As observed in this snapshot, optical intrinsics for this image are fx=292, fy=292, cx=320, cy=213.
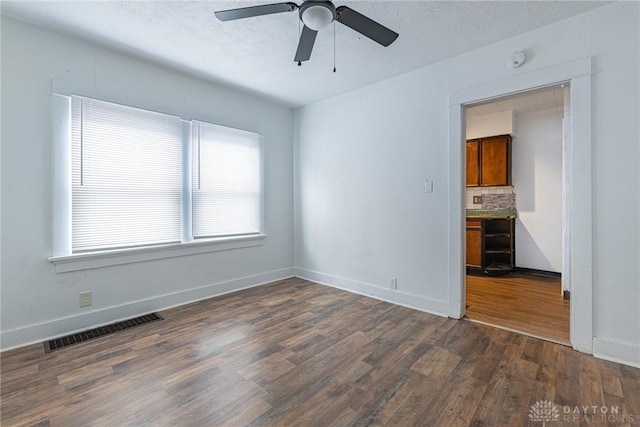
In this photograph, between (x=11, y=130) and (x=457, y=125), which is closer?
(x=11, y=130)

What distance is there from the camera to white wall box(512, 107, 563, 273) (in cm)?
471

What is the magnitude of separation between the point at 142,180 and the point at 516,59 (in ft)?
12.5

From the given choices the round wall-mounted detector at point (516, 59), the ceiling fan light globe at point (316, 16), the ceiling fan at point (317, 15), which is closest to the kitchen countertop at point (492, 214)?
the round wall-mounted detector at point (516, 59)

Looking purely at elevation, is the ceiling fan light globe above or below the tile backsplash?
above

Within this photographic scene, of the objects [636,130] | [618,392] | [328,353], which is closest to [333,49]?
[636,130]

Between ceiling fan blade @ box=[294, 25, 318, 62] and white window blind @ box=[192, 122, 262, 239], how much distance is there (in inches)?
75.8

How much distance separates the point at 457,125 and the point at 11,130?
397cm

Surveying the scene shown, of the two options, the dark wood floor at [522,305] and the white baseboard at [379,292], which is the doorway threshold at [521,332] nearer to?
the dark wood floor at [522,305]

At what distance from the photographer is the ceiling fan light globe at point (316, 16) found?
5.70 ft

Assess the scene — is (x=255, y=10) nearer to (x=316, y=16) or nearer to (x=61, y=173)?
(x=316, y=16)

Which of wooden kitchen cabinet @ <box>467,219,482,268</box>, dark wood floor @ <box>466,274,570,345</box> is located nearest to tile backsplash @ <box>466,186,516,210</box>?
wooden kitchen cabinet @ <box>467,219,482,268</box>

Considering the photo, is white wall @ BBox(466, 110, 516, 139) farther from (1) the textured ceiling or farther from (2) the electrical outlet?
(2) the electrical outlet

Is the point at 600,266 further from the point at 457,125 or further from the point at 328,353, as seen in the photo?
the point at 328,353

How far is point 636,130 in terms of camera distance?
213cm
